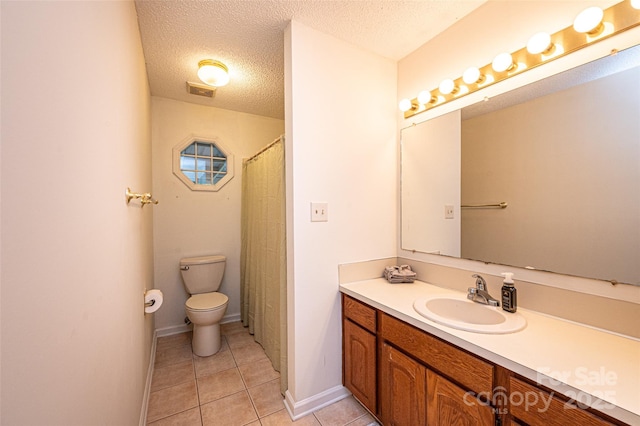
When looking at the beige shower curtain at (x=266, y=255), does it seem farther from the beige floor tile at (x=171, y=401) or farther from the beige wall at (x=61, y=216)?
the beige wall at (x=61, y=216)

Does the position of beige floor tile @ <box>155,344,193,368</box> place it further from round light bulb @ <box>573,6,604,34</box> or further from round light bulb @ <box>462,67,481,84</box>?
round light bulb @ <box>573,6,604,34</box>

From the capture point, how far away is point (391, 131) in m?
1.98

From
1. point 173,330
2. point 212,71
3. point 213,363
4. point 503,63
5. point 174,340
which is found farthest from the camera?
point 173,330

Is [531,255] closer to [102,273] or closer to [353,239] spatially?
[353,239]

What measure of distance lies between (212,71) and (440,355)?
2.31 m

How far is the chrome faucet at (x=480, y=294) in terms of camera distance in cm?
132

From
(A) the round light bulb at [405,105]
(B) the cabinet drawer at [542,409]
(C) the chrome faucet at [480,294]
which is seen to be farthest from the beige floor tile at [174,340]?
(A) the round light bulb at [405,105]

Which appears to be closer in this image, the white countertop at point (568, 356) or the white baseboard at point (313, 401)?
the white countertop at point (568, 356)

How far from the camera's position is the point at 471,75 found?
1474 millimetres

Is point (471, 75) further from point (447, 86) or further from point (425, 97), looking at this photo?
point (425, 97)

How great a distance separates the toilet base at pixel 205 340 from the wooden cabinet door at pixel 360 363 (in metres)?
1.25

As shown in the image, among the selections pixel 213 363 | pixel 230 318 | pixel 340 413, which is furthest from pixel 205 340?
pixel 340 413

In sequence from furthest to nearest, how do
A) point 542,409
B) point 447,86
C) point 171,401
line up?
point 171,401 < point 447,86 < point 542,409

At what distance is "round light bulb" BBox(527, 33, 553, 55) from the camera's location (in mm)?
1190
